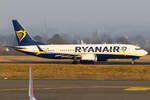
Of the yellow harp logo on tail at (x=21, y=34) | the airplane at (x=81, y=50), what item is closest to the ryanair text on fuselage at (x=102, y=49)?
the airplane at (x=81, y=50)

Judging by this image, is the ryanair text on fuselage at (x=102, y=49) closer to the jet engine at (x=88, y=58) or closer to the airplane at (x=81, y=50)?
the airplane at (x=81, y=50)

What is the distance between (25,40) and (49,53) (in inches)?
A: 262

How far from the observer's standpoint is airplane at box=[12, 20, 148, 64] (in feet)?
201

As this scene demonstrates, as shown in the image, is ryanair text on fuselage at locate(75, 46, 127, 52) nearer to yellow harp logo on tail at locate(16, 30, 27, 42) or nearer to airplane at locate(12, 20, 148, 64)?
airplane at locate(12, 20, 148, 64)

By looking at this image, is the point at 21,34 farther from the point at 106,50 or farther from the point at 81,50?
the point at 106,50

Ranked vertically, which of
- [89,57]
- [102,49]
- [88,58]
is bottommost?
[88,58]

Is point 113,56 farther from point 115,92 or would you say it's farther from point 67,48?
point 115,92

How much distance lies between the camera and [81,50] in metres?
63.2

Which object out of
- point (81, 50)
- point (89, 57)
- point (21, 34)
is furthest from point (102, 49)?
point (21, 34)

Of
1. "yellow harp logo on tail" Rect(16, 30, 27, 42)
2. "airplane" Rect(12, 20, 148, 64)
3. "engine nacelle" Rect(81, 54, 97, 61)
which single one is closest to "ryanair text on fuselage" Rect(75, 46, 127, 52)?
"airplane" Rect(12, 20, 148, 64)

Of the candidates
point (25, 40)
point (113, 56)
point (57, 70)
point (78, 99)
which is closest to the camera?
point (78, 99)

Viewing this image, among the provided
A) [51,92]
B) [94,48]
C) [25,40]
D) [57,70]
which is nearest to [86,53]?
[94,48]

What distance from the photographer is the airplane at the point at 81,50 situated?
6112 centimetres

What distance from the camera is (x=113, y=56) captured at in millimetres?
61469
